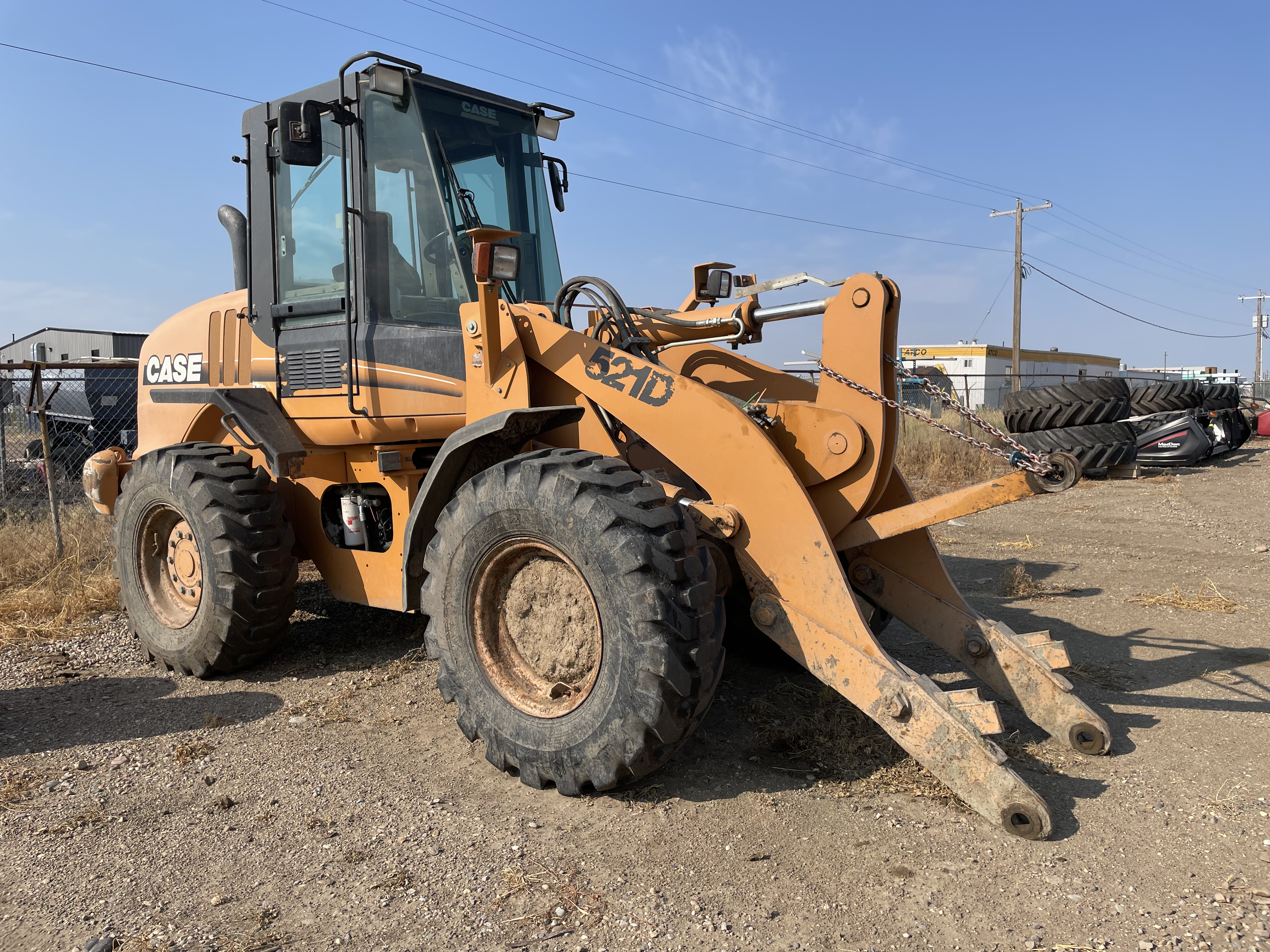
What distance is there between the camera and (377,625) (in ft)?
21.5

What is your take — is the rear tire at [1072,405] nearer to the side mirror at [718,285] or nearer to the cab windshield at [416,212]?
the side mirror at [718,285]

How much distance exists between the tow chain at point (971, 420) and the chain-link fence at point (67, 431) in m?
8.66

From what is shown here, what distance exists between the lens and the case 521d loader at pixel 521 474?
354 centimetres

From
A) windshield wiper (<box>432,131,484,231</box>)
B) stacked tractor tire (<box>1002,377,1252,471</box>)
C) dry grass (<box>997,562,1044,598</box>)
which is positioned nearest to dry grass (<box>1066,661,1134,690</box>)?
dry grass (<box>997,562,1044,598</box>)

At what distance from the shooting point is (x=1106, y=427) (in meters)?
13.8

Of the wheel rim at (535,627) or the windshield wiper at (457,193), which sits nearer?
the wheel rim at (535,627)

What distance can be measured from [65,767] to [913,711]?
3831 millimetres

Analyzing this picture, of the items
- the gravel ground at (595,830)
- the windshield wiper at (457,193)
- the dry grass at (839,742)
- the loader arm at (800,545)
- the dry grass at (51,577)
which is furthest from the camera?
the dry grass at (51,577)

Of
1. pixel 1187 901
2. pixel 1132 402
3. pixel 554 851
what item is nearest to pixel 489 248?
pixel 554 851

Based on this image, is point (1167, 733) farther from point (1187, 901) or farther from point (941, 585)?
point (1187, 901)

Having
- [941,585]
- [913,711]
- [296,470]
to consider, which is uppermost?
[296,470]

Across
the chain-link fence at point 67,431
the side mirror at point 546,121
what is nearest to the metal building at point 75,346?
the chain-link fence at point 67,431

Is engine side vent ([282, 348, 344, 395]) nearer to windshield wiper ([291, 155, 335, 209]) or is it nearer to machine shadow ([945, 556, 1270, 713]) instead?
windshield wiper ([291, 155, 335, 209])

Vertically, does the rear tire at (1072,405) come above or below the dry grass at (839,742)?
above
